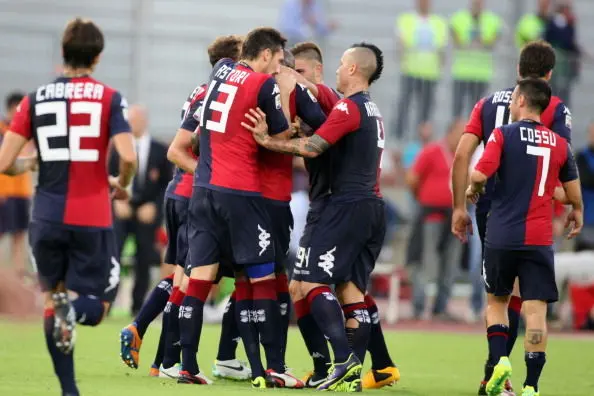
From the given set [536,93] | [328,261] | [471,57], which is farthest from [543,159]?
[471,57]

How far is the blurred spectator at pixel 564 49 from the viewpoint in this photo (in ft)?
72.6

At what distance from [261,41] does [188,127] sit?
3.09 feet

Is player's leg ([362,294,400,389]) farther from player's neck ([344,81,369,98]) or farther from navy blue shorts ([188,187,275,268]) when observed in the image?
player's neck ([344,81,369,98])

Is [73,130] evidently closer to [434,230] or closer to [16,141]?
[16,141]

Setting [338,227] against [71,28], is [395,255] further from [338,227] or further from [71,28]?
[71,28]

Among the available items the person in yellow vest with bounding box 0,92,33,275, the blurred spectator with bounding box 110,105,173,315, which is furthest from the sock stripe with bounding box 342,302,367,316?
the person in yellow vest with bounding box 0,92,33,275

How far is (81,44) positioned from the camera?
7824 millimetres

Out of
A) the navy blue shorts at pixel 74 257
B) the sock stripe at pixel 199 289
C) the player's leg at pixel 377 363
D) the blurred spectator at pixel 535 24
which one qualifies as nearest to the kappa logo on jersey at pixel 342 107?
the sock stripe at pixel 199 289

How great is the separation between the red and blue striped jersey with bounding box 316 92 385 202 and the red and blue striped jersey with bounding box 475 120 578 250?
2.53 feet

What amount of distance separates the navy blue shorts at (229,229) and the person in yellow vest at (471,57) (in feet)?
43.3

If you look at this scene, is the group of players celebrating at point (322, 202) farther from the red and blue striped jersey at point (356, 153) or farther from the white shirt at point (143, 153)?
the white shirt at point (143, 153)

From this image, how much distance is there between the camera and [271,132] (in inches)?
353

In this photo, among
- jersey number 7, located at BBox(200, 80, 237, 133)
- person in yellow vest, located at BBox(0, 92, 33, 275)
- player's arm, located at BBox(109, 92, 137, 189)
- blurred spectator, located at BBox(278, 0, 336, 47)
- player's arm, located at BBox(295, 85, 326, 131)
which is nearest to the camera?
player's arm, located at BBox(109, 92, 137, 189)

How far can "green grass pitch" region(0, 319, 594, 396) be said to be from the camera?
866cm
